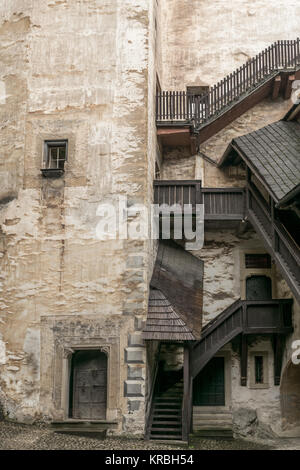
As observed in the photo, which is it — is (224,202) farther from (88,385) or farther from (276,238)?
(88,385)

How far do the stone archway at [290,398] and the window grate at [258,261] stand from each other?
3116 millimetres

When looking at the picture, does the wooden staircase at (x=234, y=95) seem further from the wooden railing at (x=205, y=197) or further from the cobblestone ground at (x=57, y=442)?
the cobblestone ground at (x=57, y=442)

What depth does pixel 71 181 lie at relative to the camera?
16.3 meters

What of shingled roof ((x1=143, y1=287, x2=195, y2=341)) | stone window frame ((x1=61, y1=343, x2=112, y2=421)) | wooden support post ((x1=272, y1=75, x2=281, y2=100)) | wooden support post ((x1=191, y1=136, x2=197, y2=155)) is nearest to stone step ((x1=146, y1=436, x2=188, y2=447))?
stone window frame ((x1=61, y1=343, x2=112, y2=421))

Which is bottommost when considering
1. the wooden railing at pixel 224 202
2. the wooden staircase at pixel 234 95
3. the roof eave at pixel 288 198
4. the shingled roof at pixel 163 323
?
the shingled roof at pixel 163 323

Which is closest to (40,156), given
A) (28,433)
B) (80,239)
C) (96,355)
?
(80,239)

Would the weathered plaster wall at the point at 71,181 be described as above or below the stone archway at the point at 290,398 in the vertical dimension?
above

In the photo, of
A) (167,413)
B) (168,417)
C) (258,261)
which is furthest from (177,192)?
(168,417)

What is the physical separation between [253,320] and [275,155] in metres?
4.44

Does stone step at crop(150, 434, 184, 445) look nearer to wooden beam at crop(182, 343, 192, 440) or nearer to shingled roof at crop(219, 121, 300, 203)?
wooden beam at crop(182, 343, 192, 440)

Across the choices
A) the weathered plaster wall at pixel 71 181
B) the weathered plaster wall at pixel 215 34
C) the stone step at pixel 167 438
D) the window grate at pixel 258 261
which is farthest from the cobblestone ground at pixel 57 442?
the weathered plaster wall at pixel 215 34

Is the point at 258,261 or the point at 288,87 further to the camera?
the point at 288,87

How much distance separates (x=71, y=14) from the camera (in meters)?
17.3

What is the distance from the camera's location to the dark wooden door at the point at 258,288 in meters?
18.6
